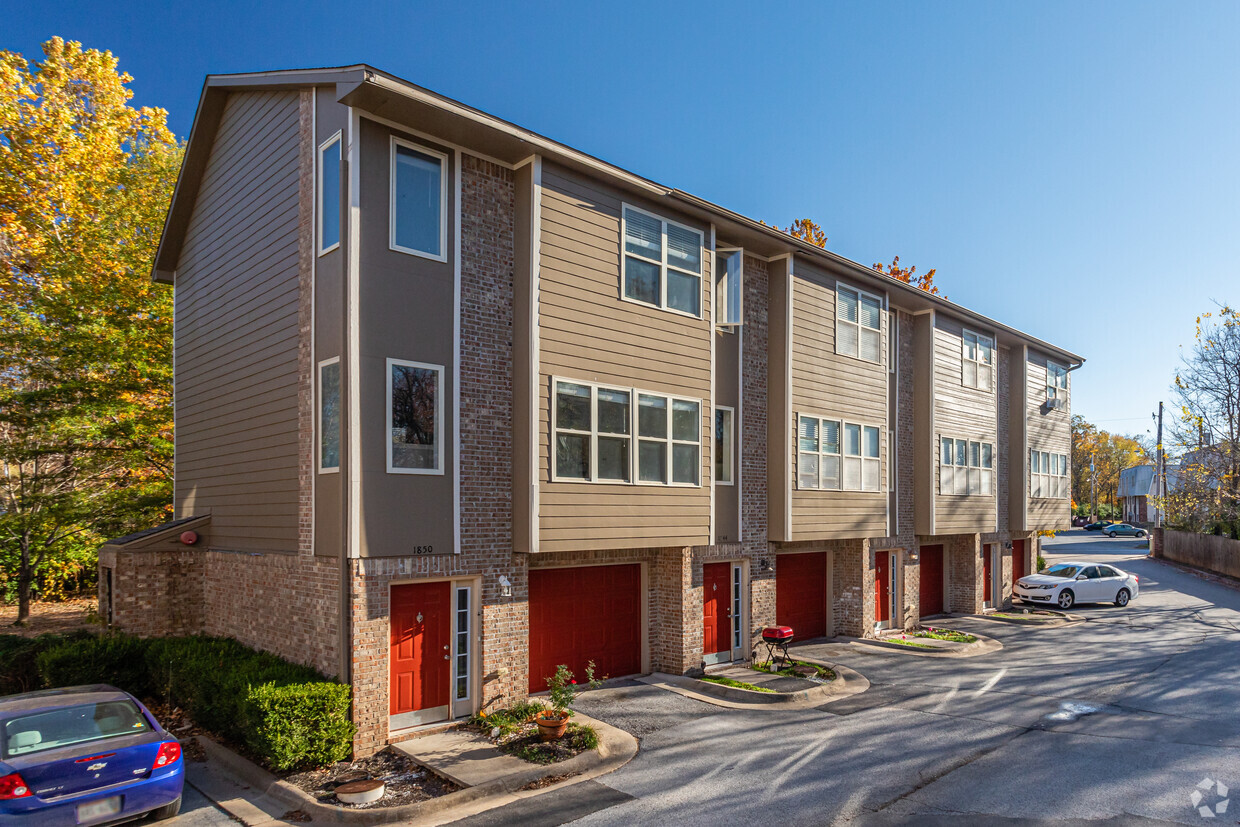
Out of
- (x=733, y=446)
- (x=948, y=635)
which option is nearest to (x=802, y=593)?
(x=948, y=635)

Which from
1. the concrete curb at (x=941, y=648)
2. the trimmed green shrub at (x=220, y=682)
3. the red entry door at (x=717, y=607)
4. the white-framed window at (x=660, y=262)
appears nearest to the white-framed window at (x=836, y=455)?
the red entry door at (x=717, y=607)

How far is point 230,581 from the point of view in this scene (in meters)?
13.6

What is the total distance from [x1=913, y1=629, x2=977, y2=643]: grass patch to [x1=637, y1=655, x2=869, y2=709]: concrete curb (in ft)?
21.3

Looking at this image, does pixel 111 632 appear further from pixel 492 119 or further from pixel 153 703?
pixel 492 119

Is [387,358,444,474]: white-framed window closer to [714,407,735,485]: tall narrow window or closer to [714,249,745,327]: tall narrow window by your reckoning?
[714,249,745,327]: tall narrow window

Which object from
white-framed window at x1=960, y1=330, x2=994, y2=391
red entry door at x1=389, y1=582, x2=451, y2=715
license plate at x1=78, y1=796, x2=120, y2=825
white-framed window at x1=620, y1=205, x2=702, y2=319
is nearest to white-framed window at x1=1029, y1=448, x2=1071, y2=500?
white-framed window at x1=960, y1=330, x2=994, y2=391

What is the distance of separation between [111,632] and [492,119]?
1120 centimetres

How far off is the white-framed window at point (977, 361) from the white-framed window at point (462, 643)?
1850 centimetres

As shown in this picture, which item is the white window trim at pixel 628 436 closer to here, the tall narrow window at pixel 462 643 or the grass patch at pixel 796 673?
the tall narrow window at pixel 462 643

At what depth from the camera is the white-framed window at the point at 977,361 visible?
80.9ft

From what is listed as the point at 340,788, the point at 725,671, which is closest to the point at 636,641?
the point at 725,671

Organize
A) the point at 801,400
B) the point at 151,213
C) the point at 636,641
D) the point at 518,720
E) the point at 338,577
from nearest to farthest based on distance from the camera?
the point at 338,577 → the point at 518,720 → the point at 636,641 → the point at 801,400 → the point at 151,213

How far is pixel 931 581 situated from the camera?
84.6ft

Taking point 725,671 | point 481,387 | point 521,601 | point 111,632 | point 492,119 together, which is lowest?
point 725,671
